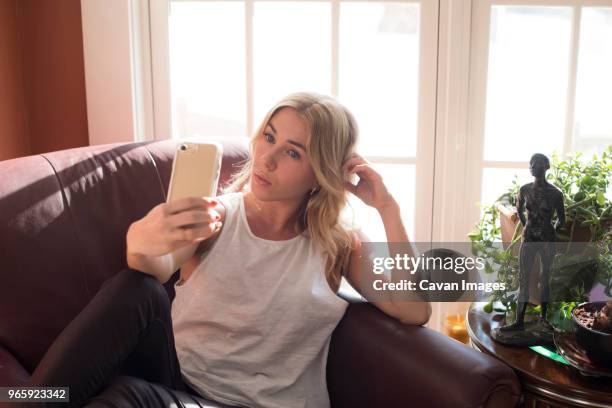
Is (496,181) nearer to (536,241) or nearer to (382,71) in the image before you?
(382,71)

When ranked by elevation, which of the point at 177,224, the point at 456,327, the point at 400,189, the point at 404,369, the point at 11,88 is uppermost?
the point at 11,88

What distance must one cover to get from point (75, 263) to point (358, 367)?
0.66 metres

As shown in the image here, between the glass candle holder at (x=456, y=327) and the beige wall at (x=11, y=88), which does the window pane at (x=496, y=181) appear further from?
the beige wall at (x=11, y=88)

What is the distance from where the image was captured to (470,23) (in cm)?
198

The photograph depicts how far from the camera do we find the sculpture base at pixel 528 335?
1.23m

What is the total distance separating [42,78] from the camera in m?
1.92

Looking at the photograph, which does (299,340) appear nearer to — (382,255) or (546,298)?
(382,255)

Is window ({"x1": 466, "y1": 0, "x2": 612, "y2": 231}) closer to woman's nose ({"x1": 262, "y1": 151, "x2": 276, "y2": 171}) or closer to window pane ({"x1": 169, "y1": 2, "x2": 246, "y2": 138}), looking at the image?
window pane ({"x1": 169, "y1": 2, "x2": 246, "y2": 138})

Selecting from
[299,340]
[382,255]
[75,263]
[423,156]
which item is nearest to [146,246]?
[75,263]

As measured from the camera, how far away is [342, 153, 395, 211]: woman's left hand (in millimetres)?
1415

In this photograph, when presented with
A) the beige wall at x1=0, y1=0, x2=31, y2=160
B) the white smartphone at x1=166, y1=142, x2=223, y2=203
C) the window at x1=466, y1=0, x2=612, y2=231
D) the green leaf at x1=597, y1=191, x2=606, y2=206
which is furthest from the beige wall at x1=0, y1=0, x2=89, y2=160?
the green leaf at x1=597, y1=191, x2=606, y2=206

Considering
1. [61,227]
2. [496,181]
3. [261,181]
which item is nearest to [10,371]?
[61,227]

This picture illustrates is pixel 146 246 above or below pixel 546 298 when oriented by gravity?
above

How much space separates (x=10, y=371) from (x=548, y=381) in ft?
3.24
